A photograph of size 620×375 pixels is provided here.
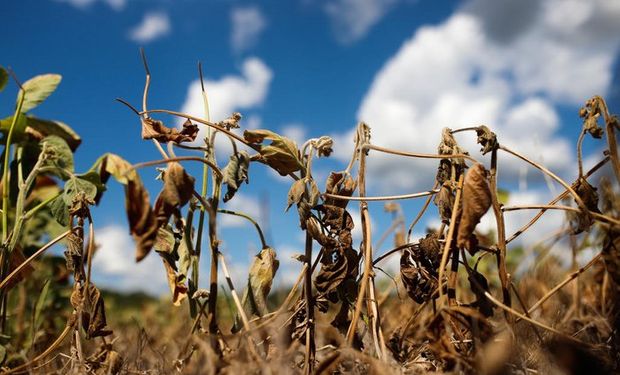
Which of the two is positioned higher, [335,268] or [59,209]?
[59,209]

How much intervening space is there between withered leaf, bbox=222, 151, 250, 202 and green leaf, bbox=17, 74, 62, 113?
0.81m

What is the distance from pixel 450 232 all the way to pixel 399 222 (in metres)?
0.78

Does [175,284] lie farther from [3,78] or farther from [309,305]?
[3,78]

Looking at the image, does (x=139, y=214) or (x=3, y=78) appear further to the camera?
(x=3, y=78)

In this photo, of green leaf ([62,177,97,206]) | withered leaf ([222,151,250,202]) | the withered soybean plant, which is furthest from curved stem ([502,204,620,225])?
green leaf ([62,177,97,206])

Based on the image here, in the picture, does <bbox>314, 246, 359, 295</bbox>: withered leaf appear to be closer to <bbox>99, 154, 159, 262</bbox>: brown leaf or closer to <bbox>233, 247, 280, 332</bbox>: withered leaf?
<bbox>233, 247, 280, 332</bbox>: withered leaf

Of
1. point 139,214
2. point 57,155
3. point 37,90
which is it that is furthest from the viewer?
point 37,90

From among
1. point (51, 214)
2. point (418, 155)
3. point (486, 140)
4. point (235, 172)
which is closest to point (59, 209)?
point (51, 214)

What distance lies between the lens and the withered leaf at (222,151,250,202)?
0.94 metres

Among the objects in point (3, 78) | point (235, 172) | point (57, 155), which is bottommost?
point (235, 172)

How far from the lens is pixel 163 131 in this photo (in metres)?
1.00

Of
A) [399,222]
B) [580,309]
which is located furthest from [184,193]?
[580,309]

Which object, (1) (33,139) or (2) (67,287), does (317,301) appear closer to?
(1) (33,139)

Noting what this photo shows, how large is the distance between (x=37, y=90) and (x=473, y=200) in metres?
1.23
